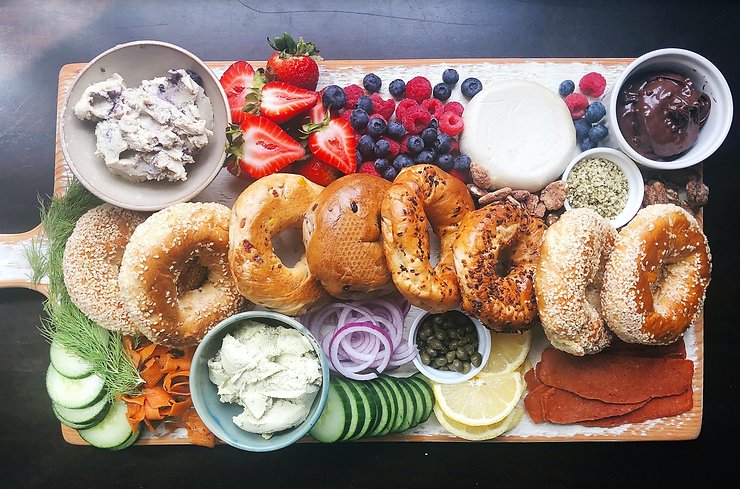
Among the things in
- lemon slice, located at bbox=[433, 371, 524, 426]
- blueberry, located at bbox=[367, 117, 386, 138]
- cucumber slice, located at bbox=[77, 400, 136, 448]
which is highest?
blueberry, located at bbox=[367, 117, 386, 138]

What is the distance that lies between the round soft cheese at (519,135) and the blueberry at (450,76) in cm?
16

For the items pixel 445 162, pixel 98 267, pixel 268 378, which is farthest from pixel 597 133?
pixel 98 267

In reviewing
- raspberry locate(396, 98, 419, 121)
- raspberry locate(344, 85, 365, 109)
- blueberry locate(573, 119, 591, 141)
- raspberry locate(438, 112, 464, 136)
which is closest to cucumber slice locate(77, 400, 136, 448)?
raspberry locate(344, 85, 365, 109)

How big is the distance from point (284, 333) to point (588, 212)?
53.0 inches

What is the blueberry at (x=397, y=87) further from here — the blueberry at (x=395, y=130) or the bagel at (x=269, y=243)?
the bagel at (x=269, y=243)

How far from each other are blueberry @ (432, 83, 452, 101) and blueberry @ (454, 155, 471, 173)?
318mm

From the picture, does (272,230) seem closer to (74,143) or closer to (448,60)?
(74,143)

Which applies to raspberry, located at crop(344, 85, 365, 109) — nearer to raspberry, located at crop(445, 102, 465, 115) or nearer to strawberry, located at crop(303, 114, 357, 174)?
strawberry, located at crop(303, 114, 357, 174)

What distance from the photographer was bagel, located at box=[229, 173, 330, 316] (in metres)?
1.81

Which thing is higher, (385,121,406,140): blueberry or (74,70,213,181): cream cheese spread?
(385,121,406,140): blueberry

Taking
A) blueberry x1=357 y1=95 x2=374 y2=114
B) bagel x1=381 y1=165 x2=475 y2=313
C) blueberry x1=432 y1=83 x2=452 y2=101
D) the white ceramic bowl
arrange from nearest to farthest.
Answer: bagel x1=381 y1=165 x2=475 y2=313
the white ceramic bowl
blueberry x1=357 y1=95 x2=374 y2=114
blueberry x1=432 y1=83 x2=452 y2=101

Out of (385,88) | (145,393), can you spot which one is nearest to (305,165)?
(385,88)

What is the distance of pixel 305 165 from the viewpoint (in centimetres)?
211

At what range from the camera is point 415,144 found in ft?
6.64
